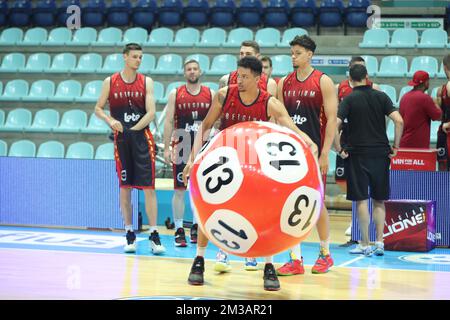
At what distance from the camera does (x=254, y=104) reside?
6.11m

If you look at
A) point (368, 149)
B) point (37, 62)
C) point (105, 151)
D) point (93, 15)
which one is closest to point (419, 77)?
point (368, 149)

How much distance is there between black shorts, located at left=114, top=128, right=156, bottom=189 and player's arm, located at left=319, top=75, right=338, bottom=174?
2.10 meters

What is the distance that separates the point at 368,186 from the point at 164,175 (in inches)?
187

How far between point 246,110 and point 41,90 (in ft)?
29.1

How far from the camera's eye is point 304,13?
1492cm

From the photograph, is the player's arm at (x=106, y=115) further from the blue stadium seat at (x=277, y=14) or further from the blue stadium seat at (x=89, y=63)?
the blue stadium seat at (x=277, y=14)

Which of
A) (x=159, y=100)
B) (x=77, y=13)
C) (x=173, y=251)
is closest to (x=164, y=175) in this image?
(x=159, y=100)

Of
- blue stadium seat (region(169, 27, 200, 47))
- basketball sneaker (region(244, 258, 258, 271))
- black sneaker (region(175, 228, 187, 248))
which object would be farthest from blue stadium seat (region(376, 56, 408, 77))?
basketball sneaker (region(244, 258, 258, 271))

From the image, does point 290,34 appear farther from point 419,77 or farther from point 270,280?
point 270,280

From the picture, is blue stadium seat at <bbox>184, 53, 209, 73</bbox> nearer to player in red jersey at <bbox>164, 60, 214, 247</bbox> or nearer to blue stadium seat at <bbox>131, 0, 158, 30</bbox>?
blue stadium seat at <bbox>131, 0, 158, 30</bbox>

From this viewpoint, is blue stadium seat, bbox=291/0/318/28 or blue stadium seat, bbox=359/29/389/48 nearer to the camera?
blue stadium seat, bbox=359/29/389/48

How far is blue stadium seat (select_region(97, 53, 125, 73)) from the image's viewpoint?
46.4ft

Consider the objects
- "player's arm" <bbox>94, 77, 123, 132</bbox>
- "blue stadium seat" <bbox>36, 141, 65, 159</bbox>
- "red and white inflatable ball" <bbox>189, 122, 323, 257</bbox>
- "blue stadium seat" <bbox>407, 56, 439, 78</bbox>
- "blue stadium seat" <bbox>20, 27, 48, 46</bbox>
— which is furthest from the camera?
"blue stadium seat" <bbox>20, 27, 48, 46</bbox>
